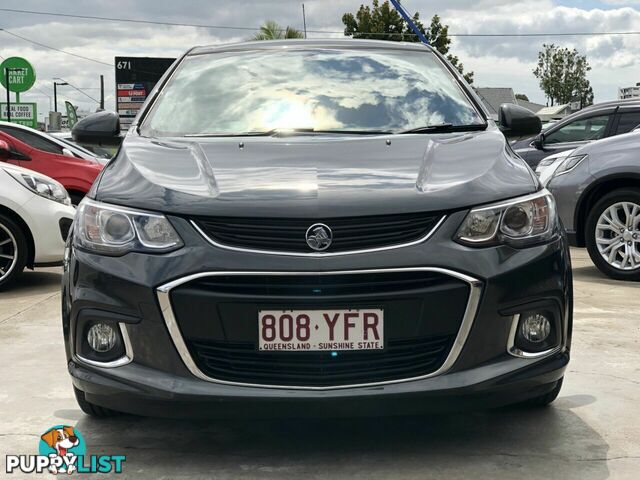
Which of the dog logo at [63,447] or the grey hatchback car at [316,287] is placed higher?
the grey hatchback car at [316,287]

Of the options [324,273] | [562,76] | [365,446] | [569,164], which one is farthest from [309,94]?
[562,76]

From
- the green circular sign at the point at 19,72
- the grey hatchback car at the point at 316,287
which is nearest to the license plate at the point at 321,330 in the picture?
the grey hatchback car at the point at 316,287

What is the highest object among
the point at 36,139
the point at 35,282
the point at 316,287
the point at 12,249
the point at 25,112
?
the point at 25,112

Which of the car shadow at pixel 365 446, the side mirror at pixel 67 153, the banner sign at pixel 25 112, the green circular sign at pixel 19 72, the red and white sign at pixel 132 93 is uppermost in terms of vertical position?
the red and white sign at pixel 132 93

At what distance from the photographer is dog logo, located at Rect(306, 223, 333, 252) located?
10.4ft

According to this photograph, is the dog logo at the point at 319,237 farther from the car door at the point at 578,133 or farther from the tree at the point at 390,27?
the tree at the point at 390,27

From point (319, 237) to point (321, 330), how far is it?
0.99 ft

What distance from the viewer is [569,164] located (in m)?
8.55

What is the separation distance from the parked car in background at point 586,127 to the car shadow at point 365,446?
7996mm

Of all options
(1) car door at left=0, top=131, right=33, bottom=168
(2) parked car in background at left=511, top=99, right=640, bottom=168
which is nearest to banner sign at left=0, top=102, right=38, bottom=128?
(1) car door at left=0, top=131, right=33, bottom=168

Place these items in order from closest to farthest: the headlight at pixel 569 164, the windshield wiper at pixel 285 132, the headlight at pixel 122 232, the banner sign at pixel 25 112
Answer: the headlight at pixel 122 232, the windshield wiper at pixel 285 132, the headlight at pixel 569 164, the banner sign at pixel 25 112

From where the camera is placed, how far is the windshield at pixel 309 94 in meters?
4.27

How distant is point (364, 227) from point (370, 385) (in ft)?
1.68

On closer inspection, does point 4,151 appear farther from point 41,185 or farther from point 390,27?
point 390,27
